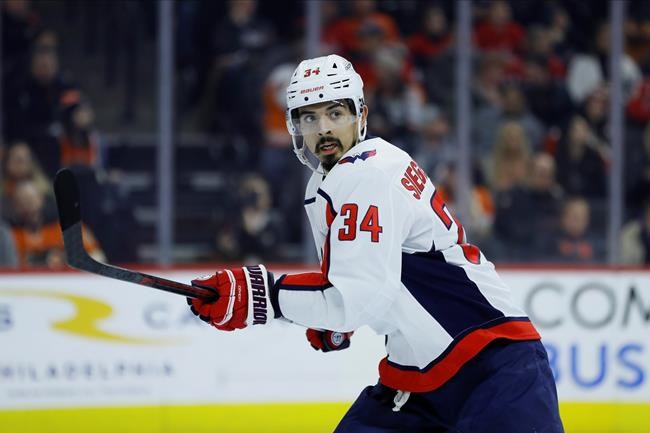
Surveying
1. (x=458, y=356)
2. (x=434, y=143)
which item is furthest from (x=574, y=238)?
(x=458, y=356)

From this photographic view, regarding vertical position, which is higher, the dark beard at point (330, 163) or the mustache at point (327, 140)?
the mustache at point (327, 140)

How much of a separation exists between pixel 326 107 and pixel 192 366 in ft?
7.75

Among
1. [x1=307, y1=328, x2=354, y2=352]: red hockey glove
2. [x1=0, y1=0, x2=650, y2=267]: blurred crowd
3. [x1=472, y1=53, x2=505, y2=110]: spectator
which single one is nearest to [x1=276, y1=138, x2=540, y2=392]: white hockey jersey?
[x1=307, y1=328, x2=354, y2=352]: red hockey glove

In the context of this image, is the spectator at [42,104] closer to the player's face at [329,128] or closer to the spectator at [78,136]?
the spectator at [78,136]

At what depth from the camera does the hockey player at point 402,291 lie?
2.38 m

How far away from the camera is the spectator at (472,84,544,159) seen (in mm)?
5520

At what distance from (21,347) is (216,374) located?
753 mm

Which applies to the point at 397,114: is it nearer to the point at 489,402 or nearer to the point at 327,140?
the point at 327,140

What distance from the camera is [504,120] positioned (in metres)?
5.61

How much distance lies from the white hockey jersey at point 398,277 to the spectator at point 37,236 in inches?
97.4

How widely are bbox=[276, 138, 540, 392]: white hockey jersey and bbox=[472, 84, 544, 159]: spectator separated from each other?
9.71 feet

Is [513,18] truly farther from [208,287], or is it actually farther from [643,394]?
[208,287]

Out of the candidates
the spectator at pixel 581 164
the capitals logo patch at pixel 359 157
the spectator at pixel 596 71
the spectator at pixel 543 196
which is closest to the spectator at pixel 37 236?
the spectator at pixel 543 196

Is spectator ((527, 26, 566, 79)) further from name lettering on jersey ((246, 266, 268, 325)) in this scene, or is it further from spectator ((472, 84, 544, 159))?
name lettering on jersey ((246, 266, 268, 325))
